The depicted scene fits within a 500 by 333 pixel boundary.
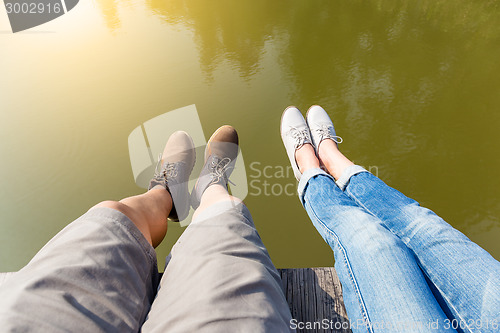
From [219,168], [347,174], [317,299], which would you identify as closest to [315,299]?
[317,299]

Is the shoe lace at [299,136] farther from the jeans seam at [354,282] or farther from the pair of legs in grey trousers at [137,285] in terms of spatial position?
the pair of legs in grey trousers at [137,285]

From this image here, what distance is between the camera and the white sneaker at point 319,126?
1.22 m

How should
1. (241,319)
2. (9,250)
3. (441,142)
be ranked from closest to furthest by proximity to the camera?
(241,319) < (9,250) < (441,142)

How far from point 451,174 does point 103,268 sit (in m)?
1.24

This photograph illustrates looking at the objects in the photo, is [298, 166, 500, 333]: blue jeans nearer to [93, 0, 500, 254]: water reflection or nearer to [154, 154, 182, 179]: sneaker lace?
[93, 0, 500, 254]: water reflection

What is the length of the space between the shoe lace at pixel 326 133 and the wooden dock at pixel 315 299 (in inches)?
24.0

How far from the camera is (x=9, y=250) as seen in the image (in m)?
1.05

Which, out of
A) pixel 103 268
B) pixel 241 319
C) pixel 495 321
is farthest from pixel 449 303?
pixel 103 268

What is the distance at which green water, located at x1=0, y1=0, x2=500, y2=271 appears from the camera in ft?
3.59

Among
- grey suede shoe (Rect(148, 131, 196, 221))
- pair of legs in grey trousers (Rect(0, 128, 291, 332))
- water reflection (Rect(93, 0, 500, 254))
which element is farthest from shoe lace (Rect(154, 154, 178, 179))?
water reflection (Rect(93, 0, 500, 254))

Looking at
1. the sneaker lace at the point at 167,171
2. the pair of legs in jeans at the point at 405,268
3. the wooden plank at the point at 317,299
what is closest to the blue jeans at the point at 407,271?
the pair of legs in jeans at the point at 405,268

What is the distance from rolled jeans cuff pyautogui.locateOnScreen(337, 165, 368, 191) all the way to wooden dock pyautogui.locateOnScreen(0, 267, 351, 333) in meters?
0.26

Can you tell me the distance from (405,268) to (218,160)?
783 mm

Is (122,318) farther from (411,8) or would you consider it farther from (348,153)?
(411,8)
